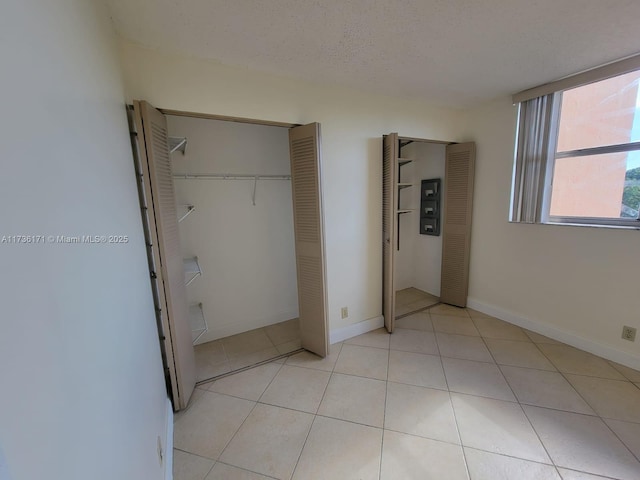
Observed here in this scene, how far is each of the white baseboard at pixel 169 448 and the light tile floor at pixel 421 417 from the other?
4 centimetres

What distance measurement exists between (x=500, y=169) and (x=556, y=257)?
1028 mm

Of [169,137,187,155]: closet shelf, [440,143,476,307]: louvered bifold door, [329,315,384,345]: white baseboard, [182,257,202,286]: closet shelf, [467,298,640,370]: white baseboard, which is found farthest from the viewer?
[440,143,476,307]: louvered bifold door

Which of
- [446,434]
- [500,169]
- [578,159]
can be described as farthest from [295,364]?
[578,159]

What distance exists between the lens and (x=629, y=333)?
2121 mm

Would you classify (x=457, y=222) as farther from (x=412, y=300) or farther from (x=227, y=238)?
(x=227, y=238)

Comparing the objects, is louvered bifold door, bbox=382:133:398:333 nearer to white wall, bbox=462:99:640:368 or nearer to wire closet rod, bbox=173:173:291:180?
wire closet rod, bbox=173:173:291:180

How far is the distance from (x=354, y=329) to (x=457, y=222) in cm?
181

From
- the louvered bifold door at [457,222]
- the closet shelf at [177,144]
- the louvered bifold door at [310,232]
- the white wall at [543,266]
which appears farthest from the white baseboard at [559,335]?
the closet shelf at [177,144]

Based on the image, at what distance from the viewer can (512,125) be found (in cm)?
268

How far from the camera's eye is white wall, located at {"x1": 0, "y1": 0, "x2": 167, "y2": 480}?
1.29 ft

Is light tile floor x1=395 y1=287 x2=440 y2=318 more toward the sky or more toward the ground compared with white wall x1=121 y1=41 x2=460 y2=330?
more toward the ground

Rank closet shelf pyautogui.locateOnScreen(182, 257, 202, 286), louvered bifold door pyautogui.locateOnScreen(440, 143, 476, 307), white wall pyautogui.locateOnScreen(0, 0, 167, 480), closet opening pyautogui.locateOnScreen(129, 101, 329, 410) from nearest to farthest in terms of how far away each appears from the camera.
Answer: white wall pyautogui.locateOnScreen(0, 0, 167, 480) → closet opening pyautogui.locateOnScreen(129, 101, 329, 410) → closet shelf pyautogui.locateOnScreen(182, 257, 202, 286) → louvered bifold door pyautogui.locateOnScreen(440, 143, 476, 307)

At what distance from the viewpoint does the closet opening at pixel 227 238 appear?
1710mm

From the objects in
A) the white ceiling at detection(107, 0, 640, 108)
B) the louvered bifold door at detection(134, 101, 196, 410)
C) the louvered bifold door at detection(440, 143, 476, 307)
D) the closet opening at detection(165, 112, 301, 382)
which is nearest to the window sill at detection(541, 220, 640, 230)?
the louvered bifold door at detection(440, 143, 476, 307)
